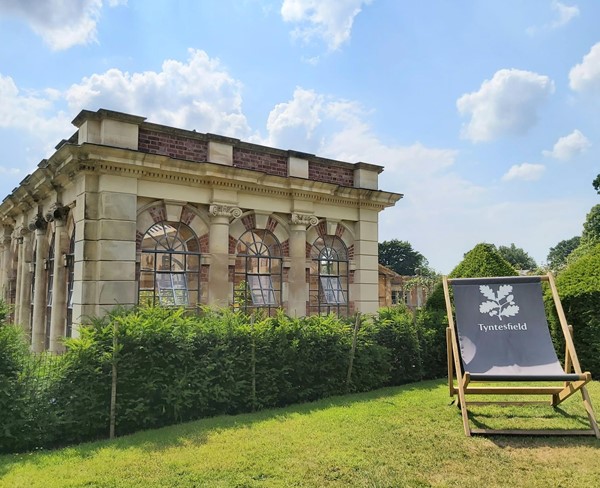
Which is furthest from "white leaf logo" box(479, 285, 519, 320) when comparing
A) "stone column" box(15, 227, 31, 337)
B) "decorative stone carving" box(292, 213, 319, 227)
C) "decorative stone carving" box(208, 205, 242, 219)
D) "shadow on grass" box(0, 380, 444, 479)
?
"stone column" box(15, 227, 31, 337)

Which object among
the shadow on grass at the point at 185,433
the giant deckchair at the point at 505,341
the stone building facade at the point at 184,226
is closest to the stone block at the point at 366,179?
the stone building facade at the point at 184,226

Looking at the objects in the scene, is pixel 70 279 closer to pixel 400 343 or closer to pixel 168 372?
pixel 168 372

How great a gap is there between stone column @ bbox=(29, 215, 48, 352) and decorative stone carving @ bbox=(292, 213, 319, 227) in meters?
6.25

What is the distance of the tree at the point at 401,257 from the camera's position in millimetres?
63094

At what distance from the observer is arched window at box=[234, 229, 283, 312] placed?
34.2 ft

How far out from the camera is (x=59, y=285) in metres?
9.66

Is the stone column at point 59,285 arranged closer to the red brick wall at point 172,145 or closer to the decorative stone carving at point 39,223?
the decorative stone carving at point 39,223

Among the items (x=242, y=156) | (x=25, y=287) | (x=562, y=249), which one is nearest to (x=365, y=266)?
(x=242, y=156)

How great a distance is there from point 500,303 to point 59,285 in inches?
346

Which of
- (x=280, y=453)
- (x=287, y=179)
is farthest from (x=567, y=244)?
(x=280, y=453)

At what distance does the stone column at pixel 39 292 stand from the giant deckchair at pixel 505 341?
31.0 feet

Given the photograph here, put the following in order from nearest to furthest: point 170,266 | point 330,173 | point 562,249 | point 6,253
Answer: point 170,266 → point 330,173 → point 6,253 → point 562,249

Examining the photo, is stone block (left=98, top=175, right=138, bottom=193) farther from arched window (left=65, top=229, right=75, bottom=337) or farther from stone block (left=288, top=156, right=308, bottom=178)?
stone block (left=288, top=156, right=308, bottom=178)

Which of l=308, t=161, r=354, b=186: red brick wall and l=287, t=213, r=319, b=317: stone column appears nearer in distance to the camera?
l=287, t=213, r=319, b=317: stone column
